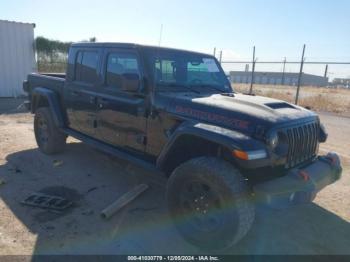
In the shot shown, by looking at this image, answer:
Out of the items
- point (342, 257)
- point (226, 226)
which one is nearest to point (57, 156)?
point (226, 226)

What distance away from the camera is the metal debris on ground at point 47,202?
3.92 metres

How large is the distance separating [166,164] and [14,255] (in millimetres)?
1727

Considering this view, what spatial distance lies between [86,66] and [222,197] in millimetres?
3061

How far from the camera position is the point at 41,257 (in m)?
3.02

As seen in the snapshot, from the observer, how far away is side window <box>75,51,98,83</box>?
4714 millimetres

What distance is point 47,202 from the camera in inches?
158

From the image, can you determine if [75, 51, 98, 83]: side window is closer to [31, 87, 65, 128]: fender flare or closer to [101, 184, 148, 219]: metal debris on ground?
[31, 87, 65, 128]: fender flare

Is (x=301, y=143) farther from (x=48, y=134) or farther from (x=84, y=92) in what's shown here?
(x=48, y=134)

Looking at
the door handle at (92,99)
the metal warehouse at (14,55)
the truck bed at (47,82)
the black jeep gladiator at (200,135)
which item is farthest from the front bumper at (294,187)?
the metal warehouse at (14,55)

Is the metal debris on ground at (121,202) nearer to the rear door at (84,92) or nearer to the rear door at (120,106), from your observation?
the rear door at (120,106)

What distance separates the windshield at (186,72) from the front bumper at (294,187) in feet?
5.18

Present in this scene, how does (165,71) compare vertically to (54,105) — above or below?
above

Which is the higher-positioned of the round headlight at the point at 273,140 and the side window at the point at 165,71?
the side window at the point at 165,71

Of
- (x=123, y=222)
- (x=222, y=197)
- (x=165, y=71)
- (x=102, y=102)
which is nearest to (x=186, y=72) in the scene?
(x=165, y=71)
